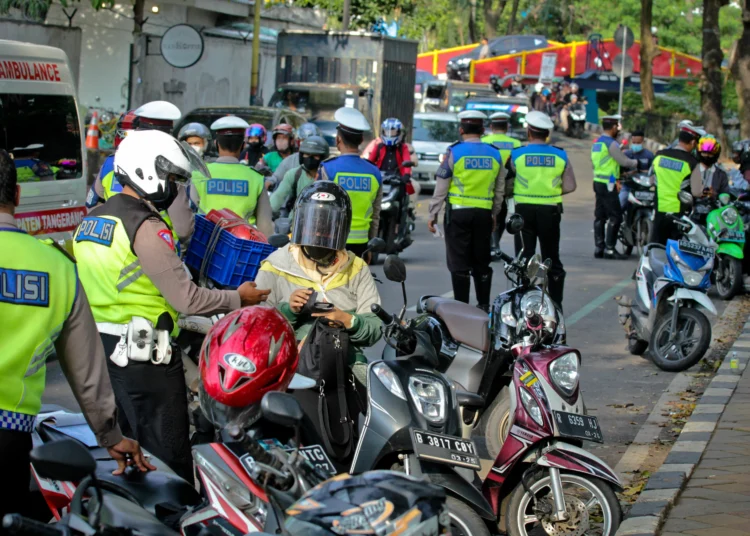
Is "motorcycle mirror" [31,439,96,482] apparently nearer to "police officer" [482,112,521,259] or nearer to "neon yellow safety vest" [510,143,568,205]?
"neon yellow safety vest" [510,143,568,205]

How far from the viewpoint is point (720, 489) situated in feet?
19.9

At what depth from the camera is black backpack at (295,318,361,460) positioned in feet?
15.5

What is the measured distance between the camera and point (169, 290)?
4.43 meters

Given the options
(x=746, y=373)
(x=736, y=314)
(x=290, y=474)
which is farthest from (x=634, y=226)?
(x=290, y=474)

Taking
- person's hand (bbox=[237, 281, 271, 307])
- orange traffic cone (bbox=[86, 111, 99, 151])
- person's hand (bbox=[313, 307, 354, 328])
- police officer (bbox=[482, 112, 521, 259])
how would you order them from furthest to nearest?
orange traffic cone (bbox=[86, 111, 99, 151]), police officer (bbox=[482, 112, 521, 259]), person's hand (bbox=[313, 307, 354, 328]), person's hand (bbox=[237, 281, 271, 307])

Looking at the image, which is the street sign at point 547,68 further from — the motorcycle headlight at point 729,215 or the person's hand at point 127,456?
the person's hand at point 127,456

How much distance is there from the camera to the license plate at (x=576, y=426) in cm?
504

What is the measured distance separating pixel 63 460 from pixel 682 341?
725cm

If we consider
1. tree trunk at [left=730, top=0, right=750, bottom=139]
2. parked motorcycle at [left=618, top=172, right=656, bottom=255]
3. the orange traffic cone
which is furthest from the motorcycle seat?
tree trunk at [left=730, top=0, right=750, bottom=139]

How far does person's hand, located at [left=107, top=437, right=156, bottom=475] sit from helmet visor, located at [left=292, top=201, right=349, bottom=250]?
1.51m

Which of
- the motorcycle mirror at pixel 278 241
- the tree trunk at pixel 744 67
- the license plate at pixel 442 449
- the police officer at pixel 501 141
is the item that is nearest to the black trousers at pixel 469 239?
the police officer at pixel 501 141

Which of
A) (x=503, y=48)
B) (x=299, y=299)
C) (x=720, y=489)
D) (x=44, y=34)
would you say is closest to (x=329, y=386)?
(x=299, y=299)

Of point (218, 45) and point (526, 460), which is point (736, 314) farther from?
point (218, 45)

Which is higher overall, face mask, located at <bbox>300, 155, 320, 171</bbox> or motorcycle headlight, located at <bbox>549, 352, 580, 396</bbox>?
face mask, located at <bbox>300, 155, 320, 171</bbox>
